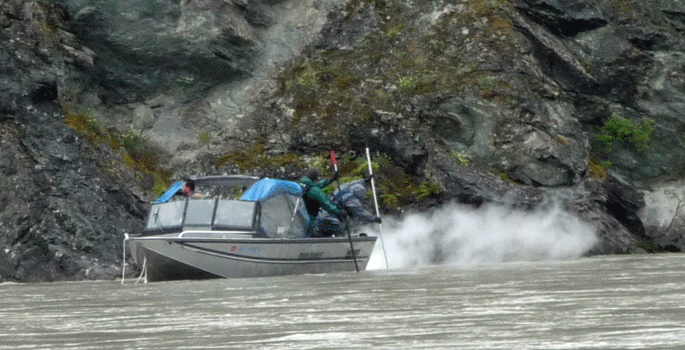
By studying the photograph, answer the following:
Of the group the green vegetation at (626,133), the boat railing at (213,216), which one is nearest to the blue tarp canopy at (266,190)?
the boat railing at (213,216)

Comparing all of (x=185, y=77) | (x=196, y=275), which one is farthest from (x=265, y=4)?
(x=196, y=275)

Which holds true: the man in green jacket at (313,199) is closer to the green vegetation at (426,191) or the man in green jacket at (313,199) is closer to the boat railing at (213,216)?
the boat railing at (213,216)

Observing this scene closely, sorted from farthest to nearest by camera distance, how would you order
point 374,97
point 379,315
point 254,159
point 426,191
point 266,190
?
point 374,97
point 254,159
point 426,191
point 266,190
point 379,315

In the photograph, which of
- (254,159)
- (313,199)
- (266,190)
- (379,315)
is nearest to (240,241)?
(266,190)

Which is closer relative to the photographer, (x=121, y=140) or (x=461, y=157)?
(x=461, y=157)

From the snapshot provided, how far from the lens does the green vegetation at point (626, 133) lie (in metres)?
28.0

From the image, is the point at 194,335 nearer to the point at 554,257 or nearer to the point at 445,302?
the point at 445,302

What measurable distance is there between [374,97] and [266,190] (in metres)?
9.08

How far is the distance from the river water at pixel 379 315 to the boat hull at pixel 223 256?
8.62 ft

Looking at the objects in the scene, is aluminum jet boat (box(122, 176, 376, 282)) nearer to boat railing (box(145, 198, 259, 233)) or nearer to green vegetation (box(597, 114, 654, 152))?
boat railing (box(145, 198, 259, 233))

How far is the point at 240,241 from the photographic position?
1677 centimetres

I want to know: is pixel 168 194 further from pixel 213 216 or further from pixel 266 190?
pixel 266 190

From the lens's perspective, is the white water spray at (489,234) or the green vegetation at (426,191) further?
the green vegetation at (426,191)

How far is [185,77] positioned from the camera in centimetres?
2795
